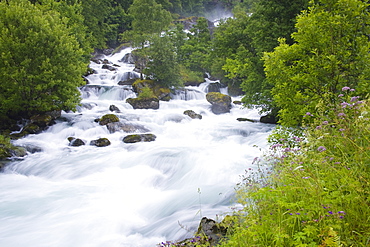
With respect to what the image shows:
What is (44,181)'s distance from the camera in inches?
332

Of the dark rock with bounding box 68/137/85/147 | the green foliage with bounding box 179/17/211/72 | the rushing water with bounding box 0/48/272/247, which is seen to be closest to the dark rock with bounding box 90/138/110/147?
the rushing water with bounding box 0/48/272/247

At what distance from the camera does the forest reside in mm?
2297

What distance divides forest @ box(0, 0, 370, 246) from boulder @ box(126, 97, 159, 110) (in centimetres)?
429

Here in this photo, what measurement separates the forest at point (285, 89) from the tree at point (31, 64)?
6cm

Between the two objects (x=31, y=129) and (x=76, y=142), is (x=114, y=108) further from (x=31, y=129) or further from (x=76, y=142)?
(x=76, y=142)

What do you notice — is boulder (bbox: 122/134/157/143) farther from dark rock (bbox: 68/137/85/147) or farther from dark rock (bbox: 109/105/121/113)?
dark rock (bbox: 109/105/121/113)

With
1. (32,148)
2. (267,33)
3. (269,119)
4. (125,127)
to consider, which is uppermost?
(267,33)

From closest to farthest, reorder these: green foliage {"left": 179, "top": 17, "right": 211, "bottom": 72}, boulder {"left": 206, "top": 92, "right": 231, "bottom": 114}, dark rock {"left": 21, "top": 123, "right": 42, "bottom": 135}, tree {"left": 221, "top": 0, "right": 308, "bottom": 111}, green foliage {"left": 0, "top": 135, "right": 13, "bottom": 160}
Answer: green foliage {"left": 0, "top": 135, "right": 13, "bottom": 160}
tree {"left": 221, "top": 0, "right": 308, "bottom": 111}
dark rock {"left": 21, "top": 123, "right": 42, "bottom": 135}
boulder {"left": 206, "top": 92, "right": 231, "bottom": 114}
green foliage {"left": 179, "top": 17, "right": 211, "bottom": 72}

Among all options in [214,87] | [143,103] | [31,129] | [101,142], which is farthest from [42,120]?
[214,87]

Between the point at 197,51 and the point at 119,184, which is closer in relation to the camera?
the point at 119,184

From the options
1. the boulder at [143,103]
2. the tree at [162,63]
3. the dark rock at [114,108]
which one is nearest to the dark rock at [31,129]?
the dark rock at [114,108]

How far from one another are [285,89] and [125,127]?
9686mm

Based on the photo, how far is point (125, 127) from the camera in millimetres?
14117

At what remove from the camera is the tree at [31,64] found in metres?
Answer: 12.3
